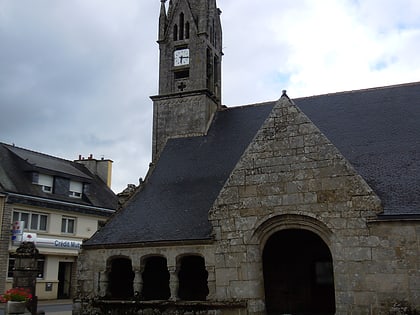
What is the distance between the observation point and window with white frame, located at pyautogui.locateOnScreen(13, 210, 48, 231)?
23641mm

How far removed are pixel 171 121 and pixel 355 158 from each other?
28.2ft

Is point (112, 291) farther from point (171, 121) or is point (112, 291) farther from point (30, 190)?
point (30, 190)

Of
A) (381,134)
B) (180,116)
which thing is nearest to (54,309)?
(180,116)

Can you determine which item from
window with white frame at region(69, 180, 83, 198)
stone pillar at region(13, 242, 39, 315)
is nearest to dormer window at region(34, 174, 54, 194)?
window with white frame at region(69, 180, 83, 198)

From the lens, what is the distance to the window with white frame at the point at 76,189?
92.4ft

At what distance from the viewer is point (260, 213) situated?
38.0 feet

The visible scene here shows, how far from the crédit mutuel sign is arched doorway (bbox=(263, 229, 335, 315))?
13495 millimetres

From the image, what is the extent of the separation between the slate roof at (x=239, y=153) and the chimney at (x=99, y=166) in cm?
1582

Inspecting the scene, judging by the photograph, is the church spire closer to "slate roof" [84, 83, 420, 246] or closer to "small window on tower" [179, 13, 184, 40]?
"small window on tower" [179, 13, 184, 40]

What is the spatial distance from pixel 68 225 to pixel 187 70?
38.6 feet

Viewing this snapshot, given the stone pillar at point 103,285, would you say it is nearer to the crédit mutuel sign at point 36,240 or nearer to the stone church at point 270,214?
the stone church at point 270,214

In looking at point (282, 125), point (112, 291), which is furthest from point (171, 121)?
point (282, 125)

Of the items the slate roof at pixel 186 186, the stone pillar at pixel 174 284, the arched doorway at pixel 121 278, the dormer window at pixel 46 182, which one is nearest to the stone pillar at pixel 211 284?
the slate roof at pixel 186 186

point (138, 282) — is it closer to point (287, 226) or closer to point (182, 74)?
point (287, 226)
